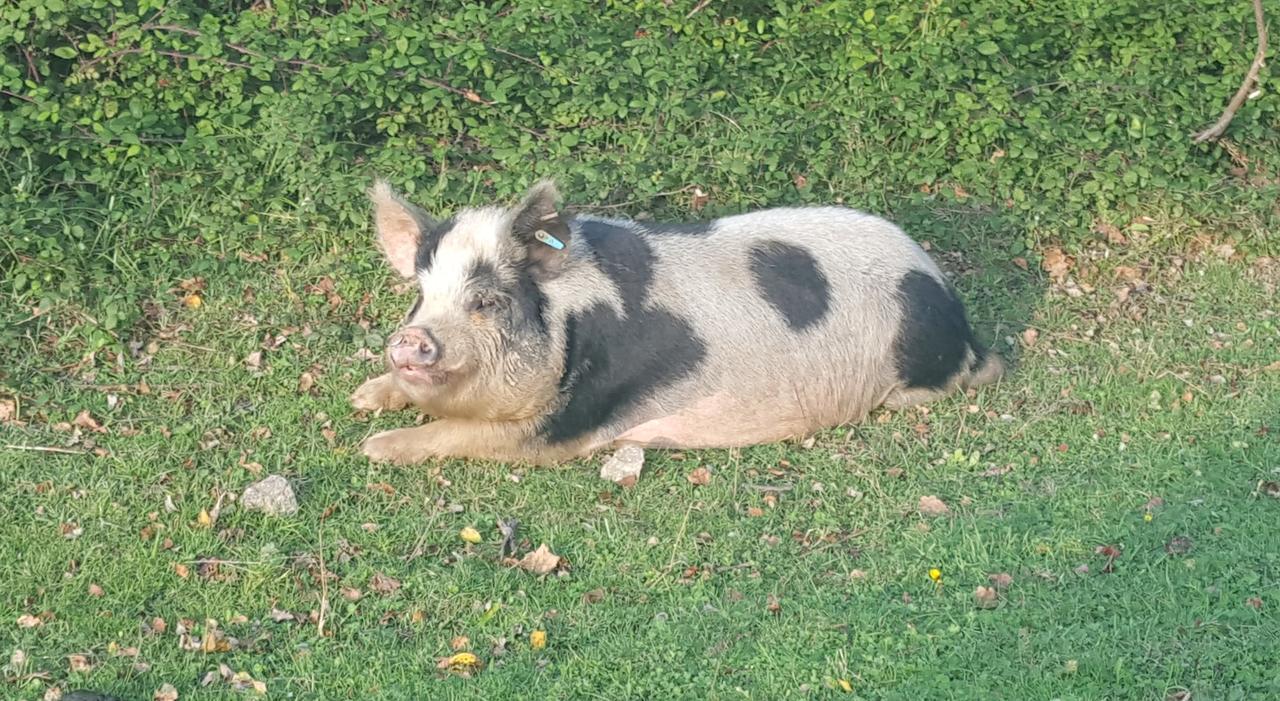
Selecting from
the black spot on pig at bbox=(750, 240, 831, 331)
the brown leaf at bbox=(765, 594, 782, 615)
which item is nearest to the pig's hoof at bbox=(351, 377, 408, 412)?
the black spot on pig at bbox=(750, 240, 831, 331)

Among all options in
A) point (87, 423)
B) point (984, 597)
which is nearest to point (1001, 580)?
point (984, 597)

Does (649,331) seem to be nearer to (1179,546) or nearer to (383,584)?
(383,584)

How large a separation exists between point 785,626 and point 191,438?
2809mm

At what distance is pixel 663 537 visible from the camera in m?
5.91

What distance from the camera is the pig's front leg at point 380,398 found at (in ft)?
22.2

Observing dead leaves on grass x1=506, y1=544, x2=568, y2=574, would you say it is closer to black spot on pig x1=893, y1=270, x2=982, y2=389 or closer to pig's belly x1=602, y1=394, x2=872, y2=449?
pig's belly x1=602, y1=394, x2=872, y2=449

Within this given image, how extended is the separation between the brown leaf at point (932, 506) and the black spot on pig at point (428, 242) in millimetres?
2321

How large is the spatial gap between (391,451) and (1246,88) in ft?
17.7

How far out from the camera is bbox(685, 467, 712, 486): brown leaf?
6387mm

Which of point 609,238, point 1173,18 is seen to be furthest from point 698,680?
point 1173,18

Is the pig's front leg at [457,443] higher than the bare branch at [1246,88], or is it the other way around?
the bare branch at [1246,88]

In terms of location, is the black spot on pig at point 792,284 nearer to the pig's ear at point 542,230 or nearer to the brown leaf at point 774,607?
the pig's ear at point 542,230

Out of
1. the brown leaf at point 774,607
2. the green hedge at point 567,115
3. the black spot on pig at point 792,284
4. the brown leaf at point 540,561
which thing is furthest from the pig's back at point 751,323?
the brown leaf at point 774,607

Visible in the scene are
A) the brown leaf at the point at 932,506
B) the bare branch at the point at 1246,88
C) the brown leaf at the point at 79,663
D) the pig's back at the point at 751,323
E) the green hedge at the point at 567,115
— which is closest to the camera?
the brown leaf at the point at 79,663
